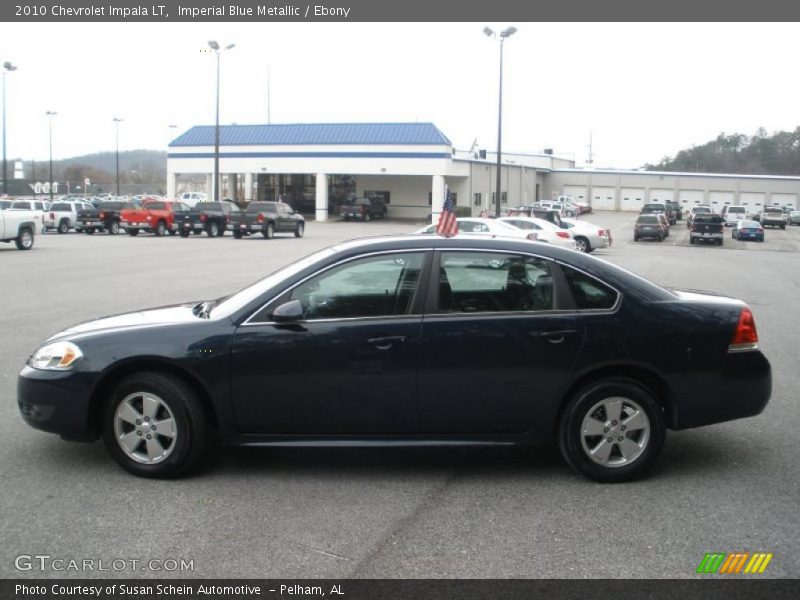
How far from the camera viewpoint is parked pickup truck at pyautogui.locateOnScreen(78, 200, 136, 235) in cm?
4284

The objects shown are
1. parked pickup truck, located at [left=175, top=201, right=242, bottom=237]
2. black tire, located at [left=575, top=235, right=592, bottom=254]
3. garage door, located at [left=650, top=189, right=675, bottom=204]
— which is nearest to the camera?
black tire, located at [left=575, top=235, right=592, bottom=254]

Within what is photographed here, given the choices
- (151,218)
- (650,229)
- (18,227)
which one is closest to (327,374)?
(18,227)

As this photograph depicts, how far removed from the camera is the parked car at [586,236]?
3328 cm

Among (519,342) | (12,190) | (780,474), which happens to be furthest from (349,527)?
(12,190)

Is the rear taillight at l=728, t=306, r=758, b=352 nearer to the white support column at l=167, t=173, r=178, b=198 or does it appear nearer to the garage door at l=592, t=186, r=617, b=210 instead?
the white support column at l=167, t=173, r=178, b=198

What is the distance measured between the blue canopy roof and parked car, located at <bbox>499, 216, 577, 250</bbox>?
33.6 metres

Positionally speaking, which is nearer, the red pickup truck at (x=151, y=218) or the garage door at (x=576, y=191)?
the red pickup truck at (x=151, y=218)

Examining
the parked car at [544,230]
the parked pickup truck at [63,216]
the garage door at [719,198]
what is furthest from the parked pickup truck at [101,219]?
the garage door at [719,198]

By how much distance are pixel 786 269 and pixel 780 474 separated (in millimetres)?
24393

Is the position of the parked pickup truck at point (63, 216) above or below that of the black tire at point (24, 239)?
above

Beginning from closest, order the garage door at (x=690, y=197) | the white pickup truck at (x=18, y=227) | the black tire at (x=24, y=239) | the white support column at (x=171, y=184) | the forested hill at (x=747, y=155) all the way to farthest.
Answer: the white pickup truck at (x=18, y=227)
the black tire at (x=24, y=239)
the white support column at (x=171, y=184)
the garage door at (x=690, y=197)
the forested hill at (x=747, y=155)

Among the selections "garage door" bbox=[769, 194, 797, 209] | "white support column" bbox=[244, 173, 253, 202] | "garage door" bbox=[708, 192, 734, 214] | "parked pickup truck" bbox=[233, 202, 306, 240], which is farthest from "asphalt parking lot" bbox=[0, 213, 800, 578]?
"garage door" bbox=[769, 194, 797, 209]

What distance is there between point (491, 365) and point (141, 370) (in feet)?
7.36

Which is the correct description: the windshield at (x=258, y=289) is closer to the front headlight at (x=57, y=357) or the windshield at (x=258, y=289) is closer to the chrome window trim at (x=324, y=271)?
the chrome window trim at (x=324, y=271)
